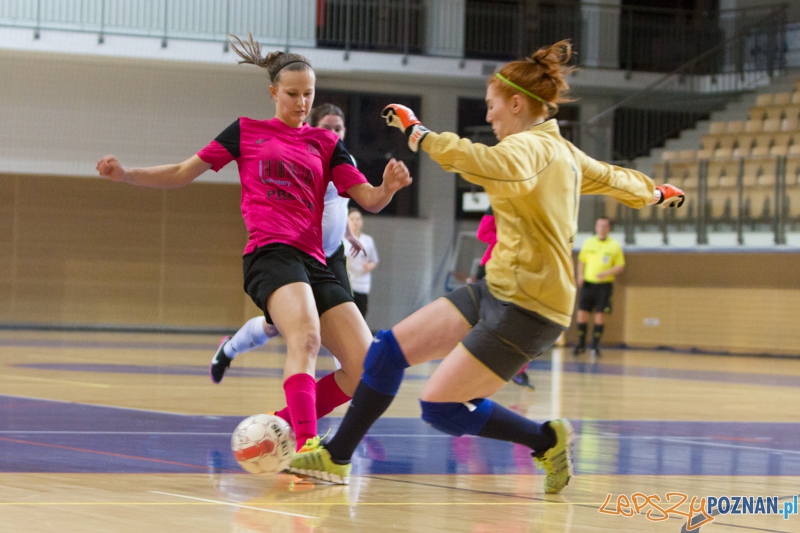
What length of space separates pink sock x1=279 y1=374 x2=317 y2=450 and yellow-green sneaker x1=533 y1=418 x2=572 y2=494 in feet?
3.04

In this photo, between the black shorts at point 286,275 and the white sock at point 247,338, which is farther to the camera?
the white sock at point 247,338

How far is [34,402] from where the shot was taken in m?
6.96

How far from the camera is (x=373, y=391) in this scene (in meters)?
3.93

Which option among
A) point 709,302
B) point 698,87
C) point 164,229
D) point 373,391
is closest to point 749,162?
point 709,302

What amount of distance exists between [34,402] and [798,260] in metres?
13.2

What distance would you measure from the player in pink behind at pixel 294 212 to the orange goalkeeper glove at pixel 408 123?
0.56 m

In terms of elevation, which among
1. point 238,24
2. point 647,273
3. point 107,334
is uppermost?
point 238,24

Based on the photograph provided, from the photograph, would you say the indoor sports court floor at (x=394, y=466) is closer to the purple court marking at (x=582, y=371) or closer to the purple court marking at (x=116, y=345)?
the purple court marking at (x=582, y=371)

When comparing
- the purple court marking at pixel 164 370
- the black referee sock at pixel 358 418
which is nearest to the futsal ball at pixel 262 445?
the black referee sock at pixel 358 418

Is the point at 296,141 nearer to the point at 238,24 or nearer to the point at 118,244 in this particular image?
the point at 238,24

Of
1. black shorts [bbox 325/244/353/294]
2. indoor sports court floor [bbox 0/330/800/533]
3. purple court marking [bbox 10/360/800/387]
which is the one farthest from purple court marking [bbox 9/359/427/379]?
black shorts [bbox 325/244/353/294]

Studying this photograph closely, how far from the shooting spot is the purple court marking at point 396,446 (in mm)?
4578

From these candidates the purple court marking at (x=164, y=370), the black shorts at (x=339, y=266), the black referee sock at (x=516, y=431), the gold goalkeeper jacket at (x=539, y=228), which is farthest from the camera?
the purple court marking at (x=164, y=370)

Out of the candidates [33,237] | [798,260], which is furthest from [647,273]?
[33,237]
